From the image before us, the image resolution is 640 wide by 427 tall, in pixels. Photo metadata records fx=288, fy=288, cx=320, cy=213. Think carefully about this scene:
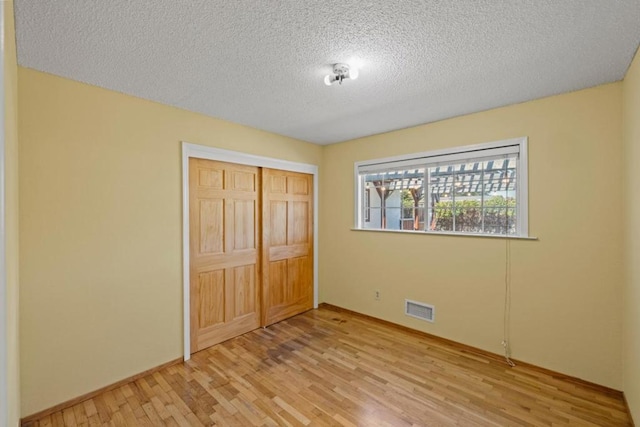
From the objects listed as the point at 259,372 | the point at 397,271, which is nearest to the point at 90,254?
the point at 259,372

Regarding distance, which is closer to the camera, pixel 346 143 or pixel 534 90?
pixel 534 90

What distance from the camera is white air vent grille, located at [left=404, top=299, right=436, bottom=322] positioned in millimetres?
3111

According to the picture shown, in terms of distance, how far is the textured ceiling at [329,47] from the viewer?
1.40 metres

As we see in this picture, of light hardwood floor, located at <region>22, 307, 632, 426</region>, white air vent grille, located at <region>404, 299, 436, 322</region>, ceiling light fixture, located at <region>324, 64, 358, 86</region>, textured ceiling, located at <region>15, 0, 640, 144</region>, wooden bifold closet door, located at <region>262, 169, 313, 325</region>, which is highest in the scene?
textured ceiling, located at <region>15, 0, 640, 144</region>

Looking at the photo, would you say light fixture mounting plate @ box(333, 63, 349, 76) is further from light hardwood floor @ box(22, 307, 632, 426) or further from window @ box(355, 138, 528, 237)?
light hardwood floor @ box(22, 307, 632, 426)

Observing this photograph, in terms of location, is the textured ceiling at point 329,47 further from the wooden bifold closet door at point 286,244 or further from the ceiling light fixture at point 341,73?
the wooden bifold closet door at point 286,244

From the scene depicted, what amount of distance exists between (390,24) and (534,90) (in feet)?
5.07

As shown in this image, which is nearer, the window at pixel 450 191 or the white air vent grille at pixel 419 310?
the window at pixel 450 191

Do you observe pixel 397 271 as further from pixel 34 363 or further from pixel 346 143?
pixel 34 363

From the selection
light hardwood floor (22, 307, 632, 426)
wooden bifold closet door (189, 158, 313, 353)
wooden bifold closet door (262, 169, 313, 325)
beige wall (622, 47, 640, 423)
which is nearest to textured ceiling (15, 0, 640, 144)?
beige wall (622, 47, 640, 423)

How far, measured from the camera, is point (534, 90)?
2279 millimetres

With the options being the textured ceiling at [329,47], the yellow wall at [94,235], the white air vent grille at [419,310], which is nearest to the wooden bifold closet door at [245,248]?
the yellow wall at [94,235]

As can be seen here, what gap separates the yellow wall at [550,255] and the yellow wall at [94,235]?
2496mm

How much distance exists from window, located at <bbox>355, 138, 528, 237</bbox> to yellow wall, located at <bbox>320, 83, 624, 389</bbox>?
0.10m
